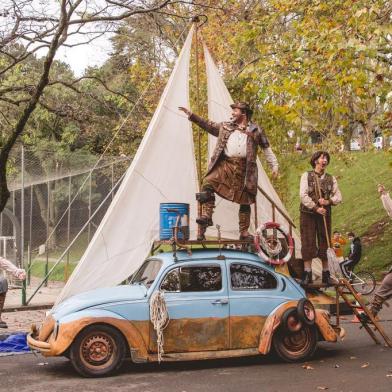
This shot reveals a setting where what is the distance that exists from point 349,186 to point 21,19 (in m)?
23.3

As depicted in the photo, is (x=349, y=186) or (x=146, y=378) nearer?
(x=146, y=378)

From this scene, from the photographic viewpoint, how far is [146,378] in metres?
9.18

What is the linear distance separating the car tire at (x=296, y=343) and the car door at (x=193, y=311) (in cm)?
73

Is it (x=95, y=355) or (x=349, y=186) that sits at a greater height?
(x=349, y=186)

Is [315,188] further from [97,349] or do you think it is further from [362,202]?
[362,202]

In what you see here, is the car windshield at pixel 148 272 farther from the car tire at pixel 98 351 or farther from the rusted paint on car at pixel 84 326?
the car tire at pixel 98 351

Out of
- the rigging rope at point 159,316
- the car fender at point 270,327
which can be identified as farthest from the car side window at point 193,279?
the car fender at point 270,327

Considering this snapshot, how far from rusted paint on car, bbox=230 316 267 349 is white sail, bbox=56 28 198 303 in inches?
88.4

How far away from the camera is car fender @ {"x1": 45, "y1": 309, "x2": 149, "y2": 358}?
9062 millimetres

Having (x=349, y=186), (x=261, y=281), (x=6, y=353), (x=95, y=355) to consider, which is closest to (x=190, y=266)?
(x=261, y=281)

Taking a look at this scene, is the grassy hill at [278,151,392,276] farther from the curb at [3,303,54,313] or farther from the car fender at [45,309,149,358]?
the car fender at [45,309,149,358]

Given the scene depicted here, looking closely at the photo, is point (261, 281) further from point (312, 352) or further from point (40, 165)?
point (40, 165)

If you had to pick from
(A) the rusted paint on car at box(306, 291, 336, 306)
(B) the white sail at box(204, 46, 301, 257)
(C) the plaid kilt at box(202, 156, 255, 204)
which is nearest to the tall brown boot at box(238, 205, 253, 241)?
(C) the plaid kilt at box(202, 156, 255, 204)

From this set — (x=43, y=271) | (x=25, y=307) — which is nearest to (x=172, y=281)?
(x=25, y=307)
